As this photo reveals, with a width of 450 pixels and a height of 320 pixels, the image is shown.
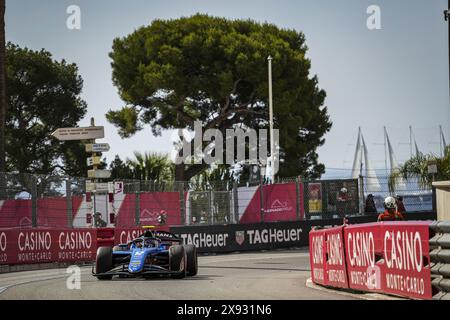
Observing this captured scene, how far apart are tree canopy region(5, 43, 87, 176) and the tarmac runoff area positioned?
2945cm

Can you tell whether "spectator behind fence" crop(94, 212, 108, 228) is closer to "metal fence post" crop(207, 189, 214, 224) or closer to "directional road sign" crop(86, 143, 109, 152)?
"directional road sign" crop(86, 143, 109, 152)

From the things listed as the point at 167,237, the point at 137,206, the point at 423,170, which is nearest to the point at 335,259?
the point at 167,237

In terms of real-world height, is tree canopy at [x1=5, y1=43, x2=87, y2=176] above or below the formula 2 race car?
above

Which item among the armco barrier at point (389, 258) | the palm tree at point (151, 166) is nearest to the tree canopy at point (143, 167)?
the palm tree at point (151, 166)

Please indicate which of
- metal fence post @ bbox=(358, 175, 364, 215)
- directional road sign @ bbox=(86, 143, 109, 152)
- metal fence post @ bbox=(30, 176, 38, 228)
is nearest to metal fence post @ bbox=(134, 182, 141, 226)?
directional road sign @ bbox=(86, 143, 109, 152)

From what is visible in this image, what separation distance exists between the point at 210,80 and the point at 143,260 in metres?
30.9

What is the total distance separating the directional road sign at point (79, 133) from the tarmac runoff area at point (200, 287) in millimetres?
4352

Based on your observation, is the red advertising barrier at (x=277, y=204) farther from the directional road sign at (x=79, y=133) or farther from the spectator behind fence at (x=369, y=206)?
the directional road sign at (x=79, y=133)

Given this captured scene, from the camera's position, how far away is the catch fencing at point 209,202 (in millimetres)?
27078

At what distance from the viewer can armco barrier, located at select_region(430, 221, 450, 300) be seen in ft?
33.0

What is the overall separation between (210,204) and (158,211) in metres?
1.95

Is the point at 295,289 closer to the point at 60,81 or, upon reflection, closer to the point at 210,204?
the point at 210,204

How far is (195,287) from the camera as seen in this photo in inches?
595

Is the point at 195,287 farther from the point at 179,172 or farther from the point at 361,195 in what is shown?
the point at 179,172
